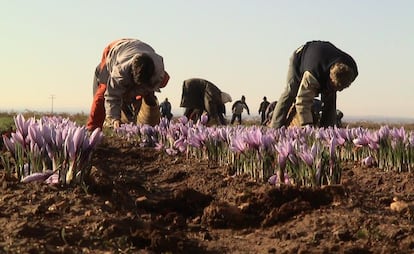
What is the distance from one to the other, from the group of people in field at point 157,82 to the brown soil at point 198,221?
4004 millimetres

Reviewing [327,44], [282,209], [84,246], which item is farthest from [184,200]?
[327,44]

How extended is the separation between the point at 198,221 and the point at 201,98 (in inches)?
555

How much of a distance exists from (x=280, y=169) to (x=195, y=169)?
5.27 feet

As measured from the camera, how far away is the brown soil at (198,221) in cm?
247

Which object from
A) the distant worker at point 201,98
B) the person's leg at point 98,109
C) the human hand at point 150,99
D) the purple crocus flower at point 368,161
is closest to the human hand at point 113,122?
the person's leg at point 98,109

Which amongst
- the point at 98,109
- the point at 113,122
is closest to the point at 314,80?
the point at 113,122

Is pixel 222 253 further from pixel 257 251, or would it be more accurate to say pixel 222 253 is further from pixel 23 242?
pixel 23 242

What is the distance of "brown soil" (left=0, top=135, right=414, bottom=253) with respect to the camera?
247cm

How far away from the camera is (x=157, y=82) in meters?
8.52

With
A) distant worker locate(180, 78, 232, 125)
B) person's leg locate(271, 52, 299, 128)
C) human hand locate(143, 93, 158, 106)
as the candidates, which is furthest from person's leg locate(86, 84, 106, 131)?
distant worker locate(180, 78, 232, 125)

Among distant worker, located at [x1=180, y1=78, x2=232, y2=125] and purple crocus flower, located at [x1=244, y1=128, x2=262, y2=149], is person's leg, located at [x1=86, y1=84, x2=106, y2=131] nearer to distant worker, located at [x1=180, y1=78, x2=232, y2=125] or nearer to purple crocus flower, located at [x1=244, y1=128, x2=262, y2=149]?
purple crocus flower, located at [x1=244, y1=128, x2=262, y2=149]

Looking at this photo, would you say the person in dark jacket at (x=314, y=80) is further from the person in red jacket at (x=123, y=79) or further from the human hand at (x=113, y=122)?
the human hand at (x=113, y=122)

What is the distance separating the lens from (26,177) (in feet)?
10.6

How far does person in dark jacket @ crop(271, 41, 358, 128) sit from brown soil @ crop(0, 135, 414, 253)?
394 centimetres
